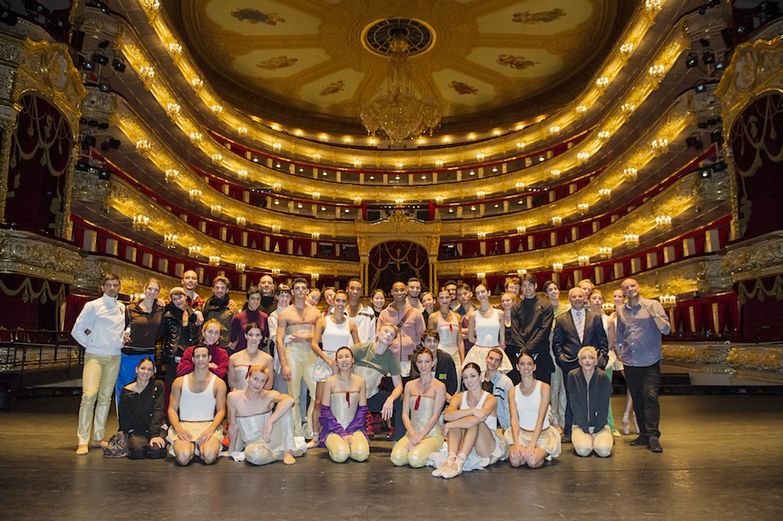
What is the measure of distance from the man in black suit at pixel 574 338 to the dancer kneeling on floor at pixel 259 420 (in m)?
3.70

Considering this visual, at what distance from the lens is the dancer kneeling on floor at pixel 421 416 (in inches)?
232

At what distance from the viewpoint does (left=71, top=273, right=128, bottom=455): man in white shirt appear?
682 centimetres

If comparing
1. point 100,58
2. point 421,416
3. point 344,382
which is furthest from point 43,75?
point 421,416

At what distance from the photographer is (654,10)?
67.8 feet

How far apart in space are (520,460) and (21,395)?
985 cm

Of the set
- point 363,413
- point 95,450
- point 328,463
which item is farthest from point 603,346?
point 95,450

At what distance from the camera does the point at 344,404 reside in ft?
21.7

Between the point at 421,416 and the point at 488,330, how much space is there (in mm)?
2174

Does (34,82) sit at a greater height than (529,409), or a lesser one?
→ greater

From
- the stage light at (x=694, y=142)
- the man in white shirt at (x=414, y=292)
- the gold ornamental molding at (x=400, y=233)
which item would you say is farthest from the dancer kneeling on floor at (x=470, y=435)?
the gold ornamental molding at (x=400, y=233)

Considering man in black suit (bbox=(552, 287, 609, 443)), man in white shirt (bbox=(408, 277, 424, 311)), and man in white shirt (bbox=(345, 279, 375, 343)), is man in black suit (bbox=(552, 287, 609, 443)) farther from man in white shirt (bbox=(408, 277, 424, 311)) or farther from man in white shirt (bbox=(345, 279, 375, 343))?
man in white shirt (bbox=(345, 279, 375, 343))

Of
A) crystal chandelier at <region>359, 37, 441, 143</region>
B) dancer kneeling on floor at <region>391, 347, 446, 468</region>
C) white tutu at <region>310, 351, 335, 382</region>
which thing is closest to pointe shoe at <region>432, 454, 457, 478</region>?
dancer kneeling on floor at <region>391, 347, 446, 468</region>

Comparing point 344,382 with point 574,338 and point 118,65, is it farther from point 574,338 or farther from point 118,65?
point 118,65

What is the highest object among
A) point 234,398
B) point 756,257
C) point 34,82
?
point 34,82
